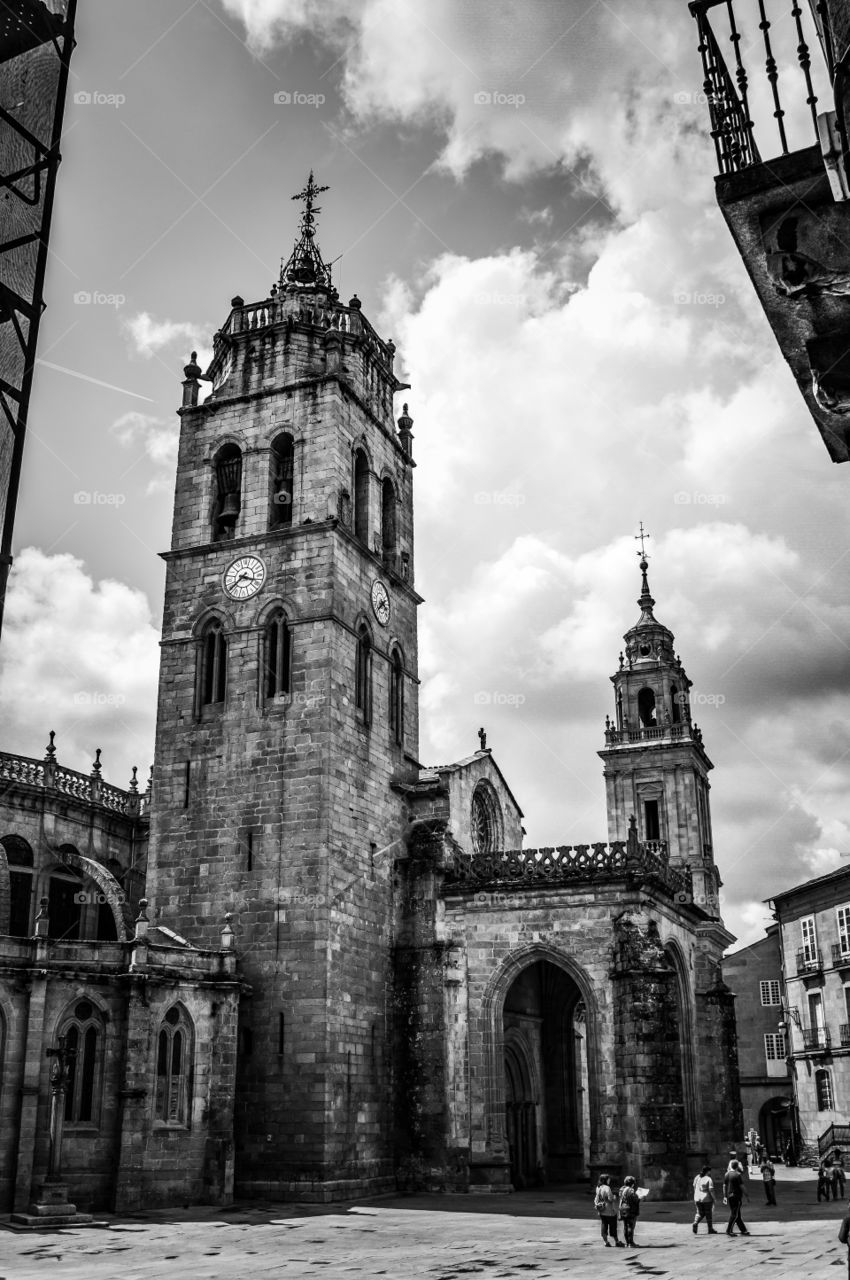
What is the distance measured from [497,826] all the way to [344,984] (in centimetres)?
1180

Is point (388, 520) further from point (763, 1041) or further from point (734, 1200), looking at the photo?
point (763, 1041)

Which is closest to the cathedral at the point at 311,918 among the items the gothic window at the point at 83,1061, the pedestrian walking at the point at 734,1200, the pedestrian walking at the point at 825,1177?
the gothic window at the point at 83,1061

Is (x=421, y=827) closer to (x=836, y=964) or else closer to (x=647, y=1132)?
(x=647, y=1132)

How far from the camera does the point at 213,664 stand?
3388 cm

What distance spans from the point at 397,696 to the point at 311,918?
890 cm

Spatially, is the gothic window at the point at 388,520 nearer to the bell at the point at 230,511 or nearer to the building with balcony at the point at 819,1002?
the bell at the point at 230,511

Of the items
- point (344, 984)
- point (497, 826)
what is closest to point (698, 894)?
point (497, 826)

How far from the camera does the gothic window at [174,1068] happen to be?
26359 mm

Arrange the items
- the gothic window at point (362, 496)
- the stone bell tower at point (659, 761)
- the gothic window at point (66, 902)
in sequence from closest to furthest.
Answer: the gothic window at point (66, 902), the gothic window at point (362, 496), the stone bell tower at point (659, 761)

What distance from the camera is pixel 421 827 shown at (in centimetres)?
3497

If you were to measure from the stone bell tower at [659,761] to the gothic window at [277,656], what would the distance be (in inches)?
1092

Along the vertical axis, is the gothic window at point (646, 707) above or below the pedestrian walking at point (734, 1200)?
above

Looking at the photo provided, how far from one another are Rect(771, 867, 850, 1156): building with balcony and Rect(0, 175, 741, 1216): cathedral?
9261mm

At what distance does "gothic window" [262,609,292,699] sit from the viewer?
32.6 m
